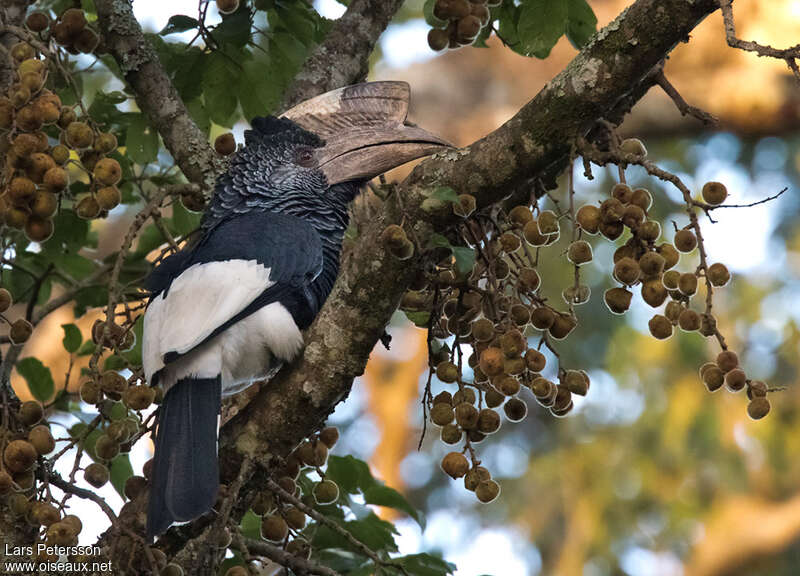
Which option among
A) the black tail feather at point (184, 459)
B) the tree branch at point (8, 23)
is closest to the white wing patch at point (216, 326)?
the black tail feather at point (184, 459)

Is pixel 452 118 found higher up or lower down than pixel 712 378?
higher up

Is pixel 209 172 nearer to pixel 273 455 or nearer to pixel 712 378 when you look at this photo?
pixel 273 455

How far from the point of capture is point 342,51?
3.12 meters

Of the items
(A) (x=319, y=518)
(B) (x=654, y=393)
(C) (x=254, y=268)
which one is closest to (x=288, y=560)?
(A) (x=319, y=518)

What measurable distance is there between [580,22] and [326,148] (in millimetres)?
938

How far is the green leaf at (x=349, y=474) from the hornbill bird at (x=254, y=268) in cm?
30

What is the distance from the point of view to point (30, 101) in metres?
2.18

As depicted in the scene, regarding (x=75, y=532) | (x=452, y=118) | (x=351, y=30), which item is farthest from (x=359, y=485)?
(x=452, y=118)

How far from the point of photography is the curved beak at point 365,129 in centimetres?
292

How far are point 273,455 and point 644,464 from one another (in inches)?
229

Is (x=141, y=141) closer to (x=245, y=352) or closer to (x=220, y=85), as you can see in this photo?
(x=220, y=85)

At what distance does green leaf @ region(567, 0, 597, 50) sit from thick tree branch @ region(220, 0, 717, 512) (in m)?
0.56

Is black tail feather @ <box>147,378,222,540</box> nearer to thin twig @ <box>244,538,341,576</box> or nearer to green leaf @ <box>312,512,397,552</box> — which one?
thin twig @ <box>244,538,341,576</box>

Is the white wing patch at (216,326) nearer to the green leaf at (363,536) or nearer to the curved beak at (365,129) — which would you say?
the green leaf at (363,536)
